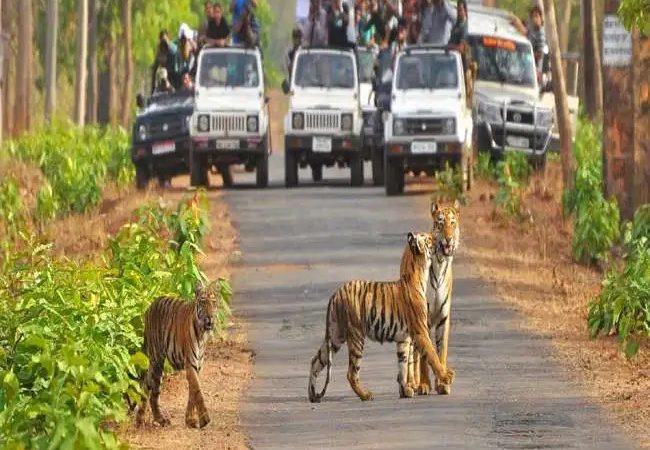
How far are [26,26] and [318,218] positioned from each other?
26.4 metres

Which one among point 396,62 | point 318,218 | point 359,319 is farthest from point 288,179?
point 359,319

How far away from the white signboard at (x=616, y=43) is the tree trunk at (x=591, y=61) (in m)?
15.2

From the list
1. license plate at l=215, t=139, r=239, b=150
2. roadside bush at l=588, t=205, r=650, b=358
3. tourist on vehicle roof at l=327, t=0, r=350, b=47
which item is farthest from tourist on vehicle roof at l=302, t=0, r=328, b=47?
roadside bush at l=588, t=205, r=650, b=358

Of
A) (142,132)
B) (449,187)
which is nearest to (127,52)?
(142,132)

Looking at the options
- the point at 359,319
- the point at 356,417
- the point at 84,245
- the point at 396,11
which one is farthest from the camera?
the point at 396,11

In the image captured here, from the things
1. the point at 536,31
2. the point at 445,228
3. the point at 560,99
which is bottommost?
the point at 445,228

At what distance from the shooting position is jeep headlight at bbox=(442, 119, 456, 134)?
37.2m

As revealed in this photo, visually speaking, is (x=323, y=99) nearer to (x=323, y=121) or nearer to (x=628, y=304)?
(x=323, y=121)

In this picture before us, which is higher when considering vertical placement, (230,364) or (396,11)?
(396,11)

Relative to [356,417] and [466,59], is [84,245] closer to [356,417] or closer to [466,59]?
[466,59]

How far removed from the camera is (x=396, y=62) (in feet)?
123

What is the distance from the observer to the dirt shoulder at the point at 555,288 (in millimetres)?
17891

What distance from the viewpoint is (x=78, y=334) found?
15.4m

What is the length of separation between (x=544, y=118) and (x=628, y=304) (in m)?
21.1
